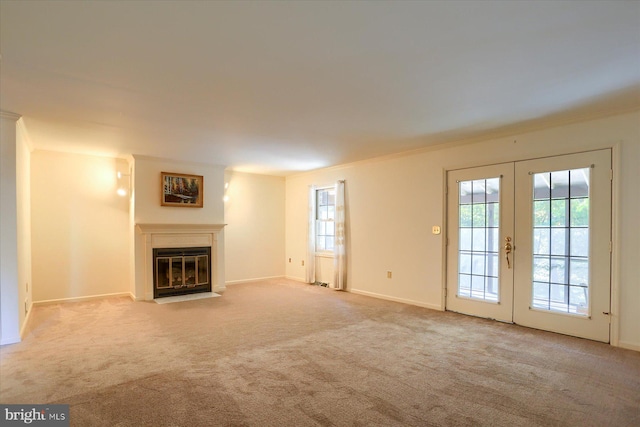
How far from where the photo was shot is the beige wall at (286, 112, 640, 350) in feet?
11.5

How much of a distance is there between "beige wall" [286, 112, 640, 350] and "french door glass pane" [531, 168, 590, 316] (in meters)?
0.29

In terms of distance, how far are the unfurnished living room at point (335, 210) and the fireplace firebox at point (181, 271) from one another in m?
0.04

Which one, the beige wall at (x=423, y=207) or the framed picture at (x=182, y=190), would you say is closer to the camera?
the beige wall at (x=423, y=207)

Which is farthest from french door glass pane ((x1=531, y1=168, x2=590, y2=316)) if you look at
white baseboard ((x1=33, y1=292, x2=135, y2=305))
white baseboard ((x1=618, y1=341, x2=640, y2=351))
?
white baseboard ((x1=33, y1=292, x2=135, y2=305))

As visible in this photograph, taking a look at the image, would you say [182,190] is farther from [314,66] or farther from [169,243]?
[314,66]

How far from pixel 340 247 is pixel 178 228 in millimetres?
3022

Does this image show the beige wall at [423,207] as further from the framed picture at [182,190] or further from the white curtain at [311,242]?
the framed picture at [182,190]

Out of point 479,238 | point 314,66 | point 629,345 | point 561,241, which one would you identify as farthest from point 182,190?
point 629,345

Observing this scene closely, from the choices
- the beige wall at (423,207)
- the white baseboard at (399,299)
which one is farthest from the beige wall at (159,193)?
the white baseboard at (399,299)

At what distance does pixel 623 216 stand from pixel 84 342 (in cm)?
→ 587

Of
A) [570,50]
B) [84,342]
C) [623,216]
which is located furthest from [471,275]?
[84,342]

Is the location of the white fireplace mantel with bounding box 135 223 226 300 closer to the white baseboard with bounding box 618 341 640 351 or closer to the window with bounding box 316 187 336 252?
the window with bounding box 316 187 336 252

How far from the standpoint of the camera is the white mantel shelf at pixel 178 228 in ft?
18.9

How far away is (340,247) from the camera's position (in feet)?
21.5
